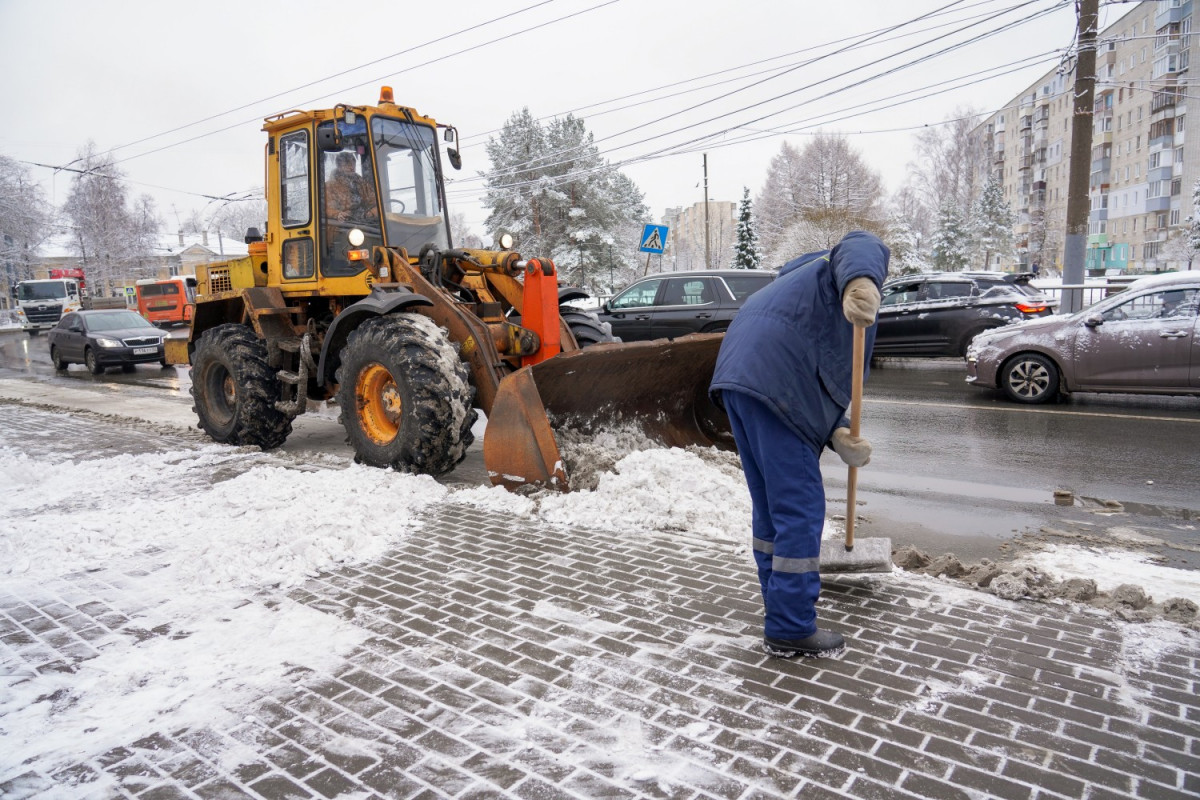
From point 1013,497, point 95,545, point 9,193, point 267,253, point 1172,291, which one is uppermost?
point 9,193

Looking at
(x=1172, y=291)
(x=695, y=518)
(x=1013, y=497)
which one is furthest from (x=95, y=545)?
(x=1172, y=291)

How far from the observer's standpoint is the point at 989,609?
3.72m

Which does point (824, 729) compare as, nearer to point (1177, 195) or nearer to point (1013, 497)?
point (1013, 497)

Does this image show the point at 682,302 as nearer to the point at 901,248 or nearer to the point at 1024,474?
the point at 1024,474

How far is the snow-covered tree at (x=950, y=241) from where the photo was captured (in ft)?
156

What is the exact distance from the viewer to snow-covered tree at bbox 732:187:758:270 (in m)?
42.8

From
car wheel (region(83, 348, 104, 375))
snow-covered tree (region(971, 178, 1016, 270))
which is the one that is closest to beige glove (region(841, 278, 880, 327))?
car wheel (region(83, 348, 104, 375))

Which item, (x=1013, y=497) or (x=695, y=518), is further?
(x=1013, y=497)

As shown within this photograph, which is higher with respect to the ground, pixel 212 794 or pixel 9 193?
pixel 9 193

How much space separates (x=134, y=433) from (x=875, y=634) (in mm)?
8798

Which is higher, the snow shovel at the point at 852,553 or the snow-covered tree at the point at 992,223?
the snow-covered tree at the point at 992,223

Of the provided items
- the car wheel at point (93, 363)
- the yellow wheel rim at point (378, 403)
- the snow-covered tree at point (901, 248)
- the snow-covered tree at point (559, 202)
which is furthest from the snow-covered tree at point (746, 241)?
the yellow wheel rim at point (378, 403)

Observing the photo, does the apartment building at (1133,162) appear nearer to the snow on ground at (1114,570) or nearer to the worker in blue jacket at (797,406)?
the snow on ground at (1114,570)

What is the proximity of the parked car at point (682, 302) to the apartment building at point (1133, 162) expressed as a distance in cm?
4339
